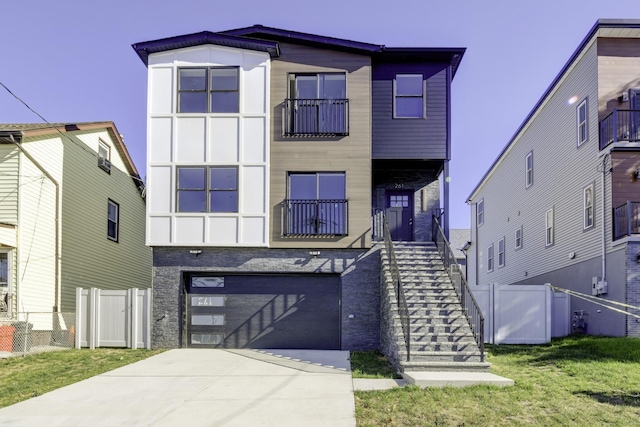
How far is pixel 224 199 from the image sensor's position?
1535 centimetres

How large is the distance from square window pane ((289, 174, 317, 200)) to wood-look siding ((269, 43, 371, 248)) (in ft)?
0.72

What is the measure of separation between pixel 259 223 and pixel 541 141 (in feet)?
39.0

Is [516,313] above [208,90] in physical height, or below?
below

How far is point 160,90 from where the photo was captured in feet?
51.2

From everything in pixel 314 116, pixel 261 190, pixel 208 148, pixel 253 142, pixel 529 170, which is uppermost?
pixel 314 116

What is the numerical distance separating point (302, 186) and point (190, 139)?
3073 millimetres

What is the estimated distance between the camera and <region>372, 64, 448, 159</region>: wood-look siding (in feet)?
53.4

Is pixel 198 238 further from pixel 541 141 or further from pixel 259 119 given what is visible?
pixel 541 141

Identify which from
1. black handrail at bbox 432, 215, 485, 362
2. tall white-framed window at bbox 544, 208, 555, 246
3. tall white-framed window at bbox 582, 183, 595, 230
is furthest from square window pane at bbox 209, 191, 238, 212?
tall white-framed window at bbox 544, 208, 555, 246

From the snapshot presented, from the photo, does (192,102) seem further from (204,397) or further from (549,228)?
(549,228)

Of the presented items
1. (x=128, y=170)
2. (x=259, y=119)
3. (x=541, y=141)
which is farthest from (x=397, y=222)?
(x=128, y=170)

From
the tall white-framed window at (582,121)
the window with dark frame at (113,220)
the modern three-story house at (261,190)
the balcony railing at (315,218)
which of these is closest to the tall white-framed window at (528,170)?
the tall white-framed window at (582,121)

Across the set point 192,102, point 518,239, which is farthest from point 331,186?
point 518,239

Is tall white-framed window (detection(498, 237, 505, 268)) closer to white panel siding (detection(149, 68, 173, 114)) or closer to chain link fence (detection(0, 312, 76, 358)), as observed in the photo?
white panel siding (detection(149, 68, 173, 114))
